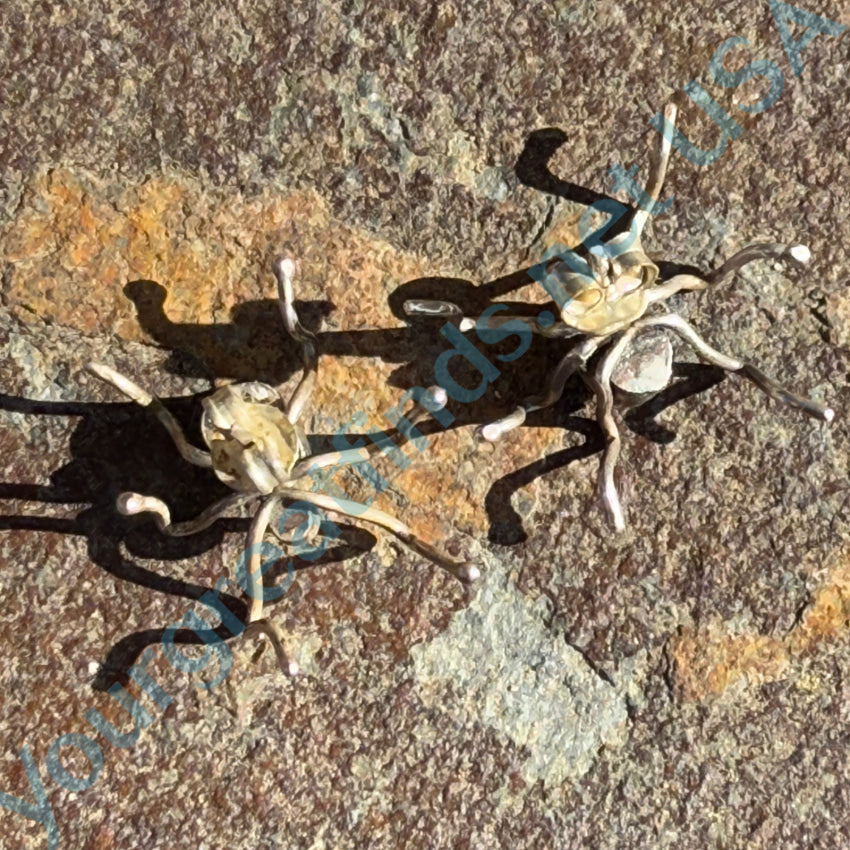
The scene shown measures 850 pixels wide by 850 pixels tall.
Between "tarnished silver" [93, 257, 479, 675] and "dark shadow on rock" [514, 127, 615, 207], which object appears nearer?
"tarnished silver" [93, 257, 479, 675]

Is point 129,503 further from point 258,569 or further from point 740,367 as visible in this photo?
point 740,367

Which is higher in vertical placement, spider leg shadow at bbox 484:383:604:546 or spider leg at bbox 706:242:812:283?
spider leg at bbox 706:242:812:283

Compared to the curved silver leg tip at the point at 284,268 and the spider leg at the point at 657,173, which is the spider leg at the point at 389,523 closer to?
the curved silver leg tip at the point at 284,268

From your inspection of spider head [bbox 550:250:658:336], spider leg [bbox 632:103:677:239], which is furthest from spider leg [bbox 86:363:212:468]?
spider leg [bbox 632:103:677:239]

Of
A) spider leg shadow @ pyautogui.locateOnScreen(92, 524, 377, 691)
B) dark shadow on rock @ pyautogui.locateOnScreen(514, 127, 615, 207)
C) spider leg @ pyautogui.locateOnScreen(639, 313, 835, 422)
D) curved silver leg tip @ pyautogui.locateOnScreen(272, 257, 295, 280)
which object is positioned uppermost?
dark shadow on rock @ pyautogui.locateOnScreen(514, 127, 615, 207)

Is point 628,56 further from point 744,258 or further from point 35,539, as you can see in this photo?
point 35,539

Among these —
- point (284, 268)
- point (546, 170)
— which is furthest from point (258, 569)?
point (546, 170)

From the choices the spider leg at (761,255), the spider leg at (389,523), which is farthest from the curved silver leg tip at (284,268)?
the spider leg at (761,255)

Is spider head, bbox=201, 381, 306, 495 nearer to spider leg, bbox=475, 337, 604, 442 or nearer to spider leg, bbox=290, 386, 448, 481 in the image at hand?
spider leg, bbox=290, 386, 448, 481

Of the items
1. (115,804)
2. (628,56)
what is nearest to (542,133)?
(628,56)
